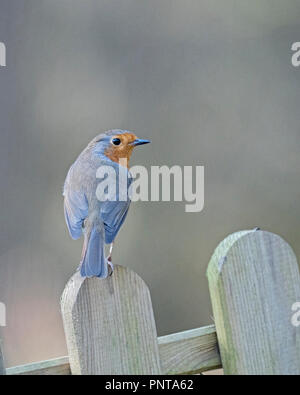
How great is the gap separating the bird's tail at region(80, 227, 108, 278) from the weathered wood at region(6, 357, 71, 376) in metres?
0.22

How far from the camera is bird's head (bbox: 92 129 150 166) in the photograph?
8.80 ft

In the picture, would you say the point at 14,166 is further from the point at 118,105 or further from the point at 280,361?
the point at 280,361

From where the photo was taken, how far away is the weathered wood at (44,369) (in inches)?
66.2

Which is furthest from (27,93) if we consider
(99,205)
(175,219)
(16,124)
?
(99,205)

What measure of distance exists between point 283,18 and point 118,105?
1.34m

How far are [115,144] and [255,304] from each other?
1.07 metres

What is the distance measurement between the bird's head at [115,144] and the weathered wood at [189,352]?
99 centimetres
